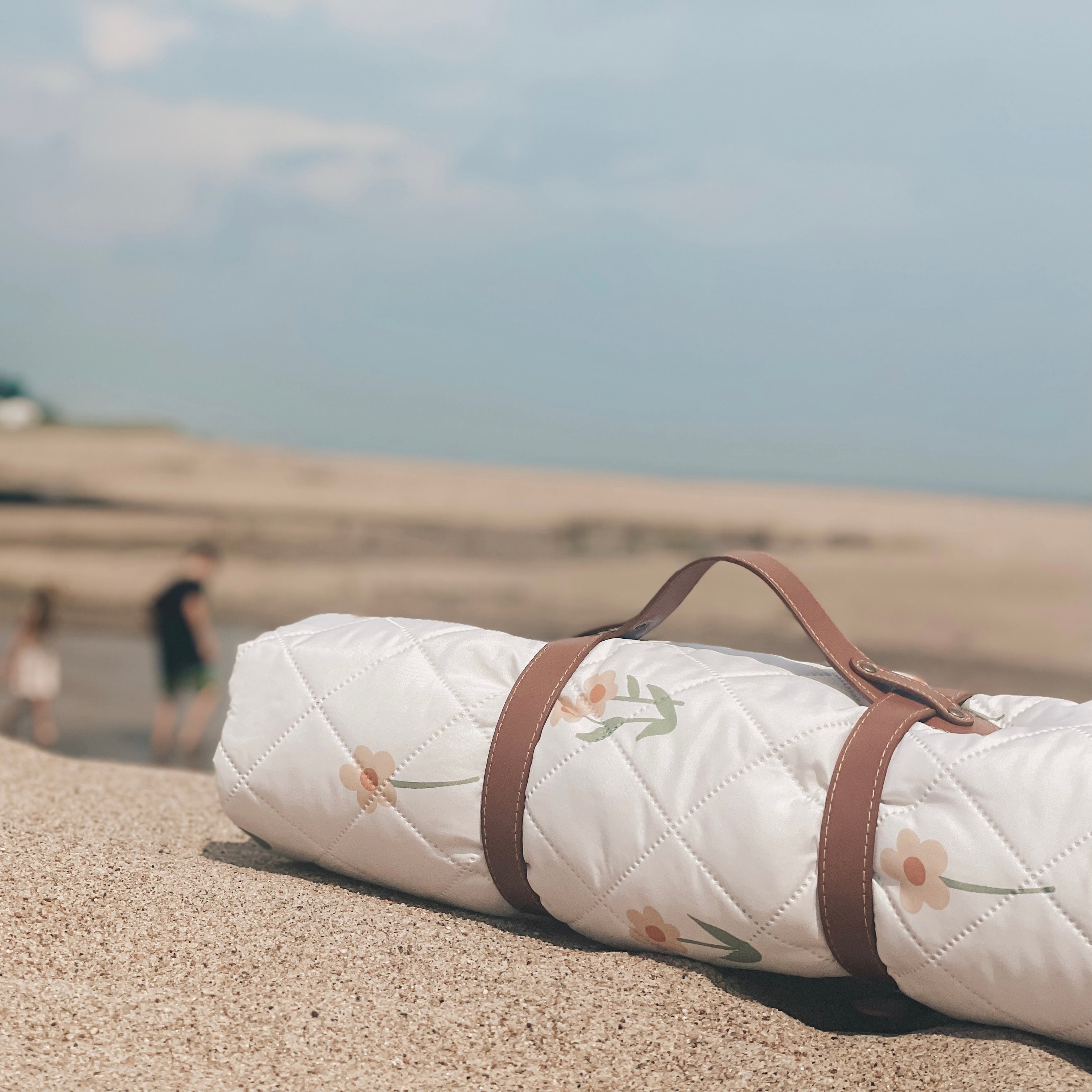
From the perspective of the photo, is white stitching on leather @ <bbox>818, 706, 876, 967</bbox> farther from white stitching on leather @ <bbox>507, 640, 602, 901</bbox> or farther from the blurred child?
the blurred child

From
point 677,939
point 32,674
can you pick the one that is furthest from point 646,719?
point 32,674

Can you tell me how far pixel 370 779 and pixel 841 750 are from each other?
2.12 feet

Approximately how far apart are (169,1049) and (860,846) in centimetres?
81

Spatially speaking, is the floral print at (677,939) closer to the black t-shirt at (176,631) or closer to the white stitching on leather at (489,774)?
the white stitching on leather at (489,774)

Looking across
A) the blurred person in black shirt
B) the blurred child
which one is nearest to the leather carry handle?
the blurred person in black shirt

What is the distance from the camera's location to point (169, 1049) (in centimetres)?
110

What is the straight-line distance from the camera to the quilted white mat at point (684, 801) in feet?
3.65

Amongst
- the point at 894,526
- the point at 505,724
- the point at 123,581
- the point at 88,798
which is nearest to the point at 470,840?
the point at 505,724

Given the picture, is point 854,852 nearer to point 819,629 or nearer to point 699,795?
point 699,795

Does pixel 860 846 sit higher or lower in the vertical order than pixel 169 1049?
higher

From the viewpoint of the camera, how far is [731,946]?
49.1 inches

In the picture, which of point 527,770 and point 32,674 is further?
point 32,674

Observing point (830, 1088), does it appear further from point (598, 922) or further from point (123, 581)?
point (123, 581)

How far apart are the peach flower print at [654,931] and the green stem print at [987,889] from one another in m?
0.34
